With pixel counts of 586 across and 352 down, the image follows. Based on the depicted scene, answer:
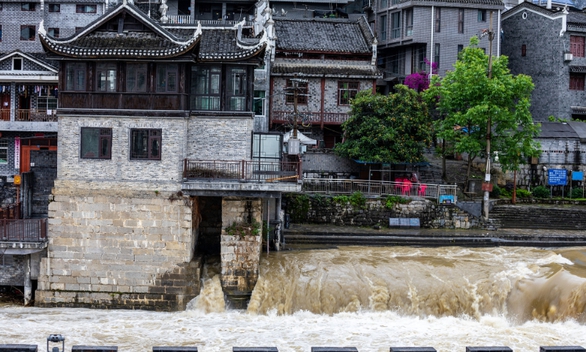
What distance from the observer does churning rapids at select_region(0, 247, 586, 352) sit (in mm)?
25719

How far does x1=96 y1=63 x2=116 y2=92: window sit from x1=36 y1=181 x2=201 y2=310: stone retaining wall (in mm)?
4099

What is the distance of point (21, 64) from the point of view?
1636 inches

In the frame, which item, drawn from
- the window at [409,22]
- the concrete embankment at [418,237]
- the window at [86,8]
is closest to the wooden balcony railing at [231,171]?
the concrete embankment at [418,237]

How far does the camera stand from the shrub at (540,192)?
144 ft

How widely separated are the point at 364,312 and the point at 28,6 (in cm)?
3072

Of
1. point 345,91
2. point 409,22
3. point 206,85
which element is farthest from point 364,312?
point 409,22

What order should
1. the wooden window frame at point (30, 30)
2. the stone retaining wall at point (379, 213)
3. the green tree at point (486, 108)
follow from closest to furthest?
the stone retaining wall at point (379, 213) < the green tree at point (486, 108) < the wooden window frame at point (30, 30)

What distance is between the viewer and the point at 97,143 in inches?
1169

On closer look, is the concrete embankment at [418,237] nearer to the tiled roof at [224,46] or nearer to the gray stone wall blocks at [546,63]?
the tiled roof at [224,46]

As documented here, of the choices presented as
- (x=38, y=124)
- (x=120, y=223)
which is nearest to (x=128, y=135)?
(x=120, y=223)

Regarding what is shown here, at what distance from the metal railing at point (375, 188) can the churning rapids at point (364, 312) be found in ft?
26.9

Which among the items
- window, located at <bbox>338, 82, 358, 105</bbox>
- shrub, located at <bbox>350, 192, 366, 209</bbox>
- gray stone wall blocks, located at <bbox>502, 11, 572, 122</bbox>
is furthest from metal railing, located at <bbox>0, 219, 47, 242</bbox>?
gray stone wall blocks, located at <bbox>502, 11, 572, 122</bbox>

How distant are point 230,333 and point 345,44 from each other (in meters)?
27.5

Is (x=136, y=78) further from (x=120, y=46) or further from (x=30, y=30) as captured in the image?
(x=30, y=30)
